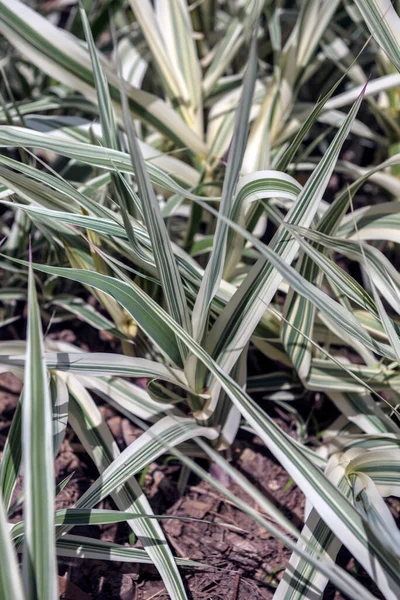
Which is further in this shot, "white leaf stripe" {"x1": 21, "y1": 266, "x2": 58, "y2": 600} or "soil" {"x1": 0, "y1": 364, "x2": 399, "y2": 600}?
"soil" {"x1": 0, "y1": 364, "x2": 399, "y2": 600}

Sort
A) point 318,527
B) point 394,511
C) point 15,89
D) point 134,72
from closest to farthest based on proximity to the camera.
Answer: point 318,527 → point 394,511 → point 134,72 → point 15,89

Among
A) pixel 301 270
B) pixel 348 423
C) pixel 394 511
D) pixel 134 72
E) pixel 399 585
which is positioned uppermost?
pixel 134 72

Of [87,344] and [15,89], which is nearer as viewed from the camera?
[87,344]

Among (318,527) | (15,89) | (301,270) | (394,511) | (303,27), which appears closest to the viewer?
(318,527)

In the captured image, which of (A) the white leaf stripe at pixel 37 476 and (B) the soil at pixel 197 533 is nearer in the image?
(A) the white leaf stripe at pixel 37 476

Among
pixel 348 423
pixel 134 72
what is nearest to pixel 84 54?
pixel 134 72

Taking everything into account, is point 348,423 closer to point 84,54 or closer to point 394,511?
point 394,511

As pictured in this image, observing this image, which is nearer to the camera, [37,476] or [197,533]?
[37,476]

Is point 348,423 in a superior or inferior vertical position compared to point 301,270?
inferior
